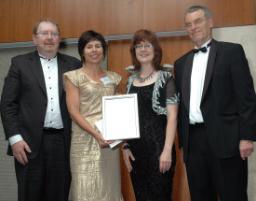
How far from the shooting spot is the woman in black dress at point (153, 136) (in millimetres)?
2297

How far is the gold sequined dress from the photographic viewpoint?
2389mm

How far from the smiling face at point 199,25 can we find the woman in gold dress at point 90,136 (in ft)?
2.16

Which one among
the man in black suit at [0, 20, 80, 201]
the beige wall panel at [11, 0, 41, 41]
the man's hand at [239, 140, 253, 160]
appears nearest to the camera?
the man's hand at [239, 140, 253, 160]

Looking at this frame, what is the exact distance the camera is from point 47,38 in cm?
267

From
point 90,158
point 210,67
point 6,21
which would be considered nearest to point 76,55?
point 6,21

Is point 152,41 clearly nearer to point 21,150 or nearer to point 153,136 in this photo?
point 153,136

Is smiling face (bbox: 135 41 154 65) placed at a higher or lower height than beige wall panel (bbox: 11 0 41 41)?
lower

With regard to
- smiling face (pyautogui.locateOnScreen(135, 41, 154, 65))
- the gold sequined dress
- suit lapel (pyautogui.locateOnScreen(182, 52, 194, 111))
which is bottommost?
the gold sequined dress

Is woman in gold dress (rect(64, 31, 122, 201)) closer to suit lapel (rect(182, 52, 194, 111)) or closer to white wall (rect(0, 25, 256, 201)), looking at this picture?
suit lapel (rect(182, 52, 194, 111))

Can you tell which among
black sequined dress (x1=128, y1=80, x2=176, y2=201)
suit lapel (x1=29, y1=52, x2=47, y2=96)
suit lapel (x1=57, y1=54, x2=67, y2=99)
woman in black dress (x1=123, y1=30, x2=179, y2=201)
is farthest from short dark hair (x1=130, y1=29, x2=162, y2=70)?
suit lapel (x1=29, y1=52, x2=47, y2=96)

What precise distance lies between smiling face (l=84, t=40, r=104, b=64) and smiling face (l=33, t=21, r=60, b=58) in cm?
31

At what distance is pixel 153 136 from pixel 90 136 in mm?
451

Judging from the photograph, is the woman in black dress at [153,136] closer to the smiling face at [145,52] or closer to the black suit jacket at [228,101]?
the smiling face at [145,52]

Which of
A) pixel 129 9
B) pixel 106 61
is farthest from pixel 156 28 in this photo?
pixel 106 61
